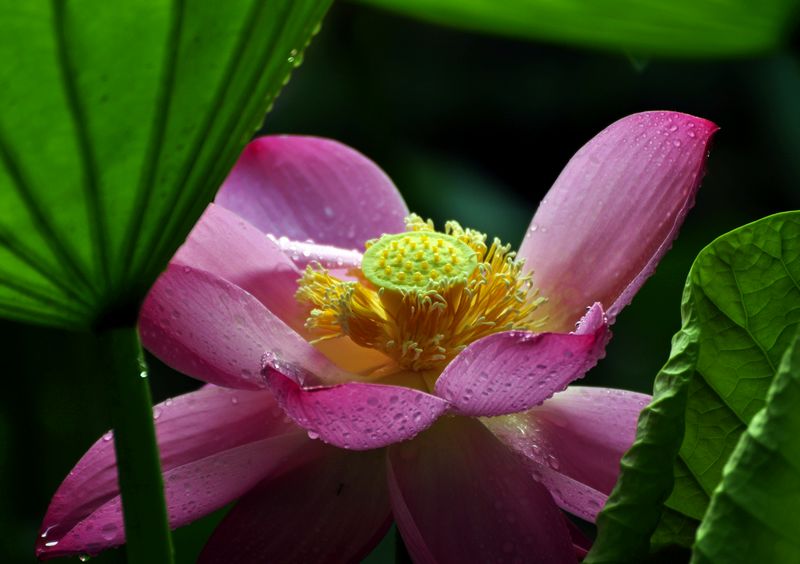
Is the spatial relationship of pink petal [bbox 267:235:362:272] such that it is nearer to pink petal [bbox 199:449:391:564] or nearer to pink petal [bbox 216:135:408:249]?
pink petal [bbox 216:135:408:249]

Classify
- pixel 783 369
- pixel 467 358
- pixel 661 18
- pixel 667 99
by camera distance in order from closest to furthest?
pixel 783 369 → pixel 467 358 → pixel 661 18 → pixel 667 99

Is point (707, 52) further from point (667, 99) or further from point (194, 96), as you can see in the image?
point (667, 99)

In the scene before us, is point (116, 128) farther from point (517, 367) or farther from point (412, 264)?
point (412, 264)

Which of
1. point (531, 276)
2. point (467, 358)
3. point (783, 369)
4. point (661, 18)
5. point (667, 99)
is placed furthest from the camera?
point (667, 99)

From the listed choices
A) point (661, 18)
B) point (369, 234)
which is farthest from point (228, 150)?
point (661, 18)

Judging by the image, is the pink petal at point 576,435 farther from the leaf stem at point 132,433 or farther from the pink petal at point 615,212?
the leaf stem at point 132,433

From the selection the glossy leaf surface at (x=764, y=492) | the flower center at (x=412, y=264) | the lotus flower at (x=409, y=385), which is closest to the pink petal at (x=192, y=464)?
the lotus flower at (x=409, y=385)
